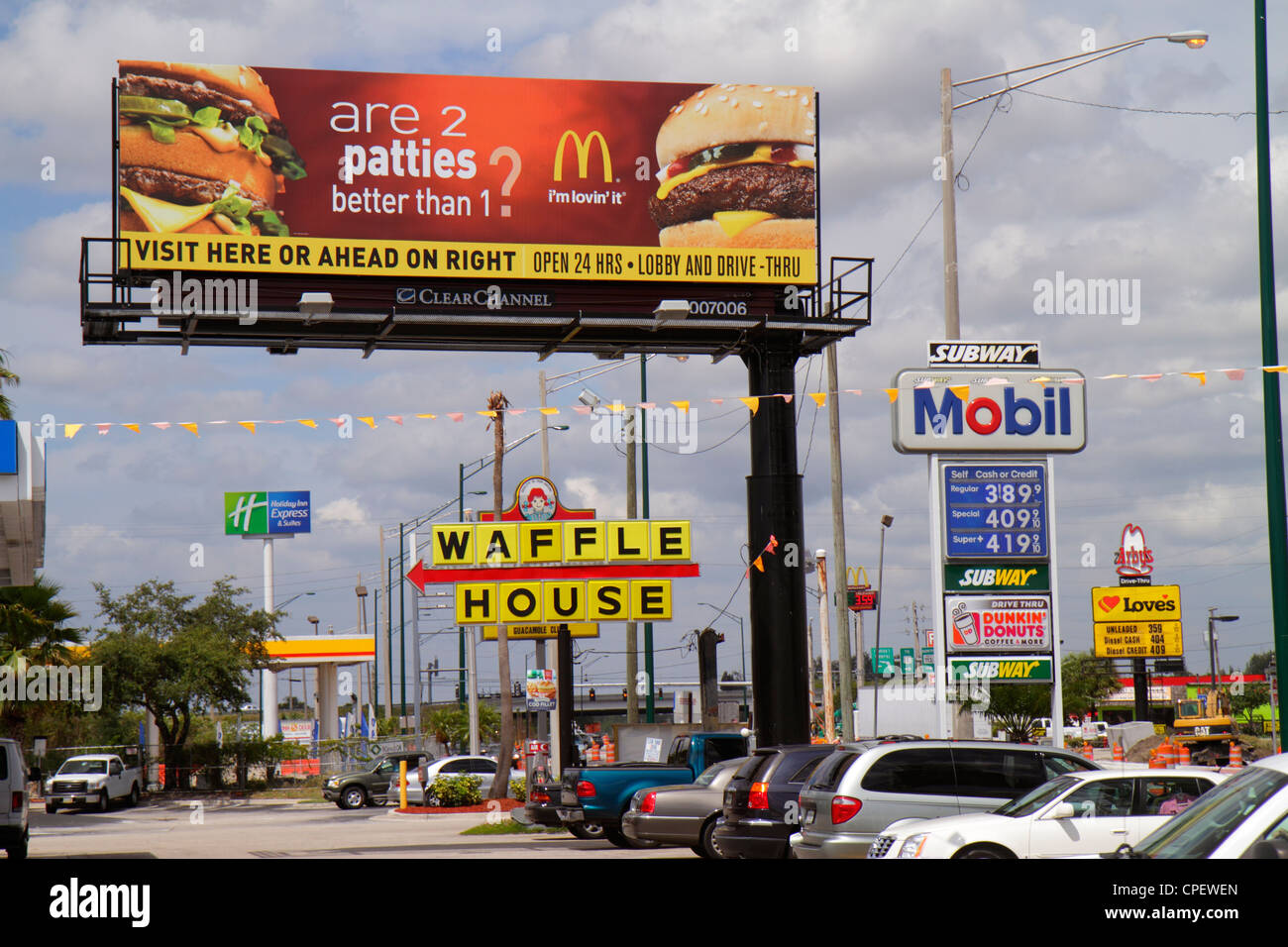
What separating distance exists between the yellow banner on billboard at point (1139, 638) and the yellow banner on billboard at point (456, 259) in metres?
39.1

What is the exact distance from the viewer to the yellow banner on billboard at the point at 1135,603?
194 ft

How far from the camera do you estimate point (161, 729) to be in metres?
48.4

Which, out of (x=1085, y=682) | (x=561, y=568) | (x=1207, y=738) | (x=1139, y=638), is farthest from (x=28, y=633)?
(x=1085, y=682)

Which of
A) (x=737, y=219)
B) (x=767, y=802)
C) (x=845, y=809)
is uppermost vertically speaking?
(x=737, y=219)

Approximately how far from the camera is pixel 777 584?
23.4 meters

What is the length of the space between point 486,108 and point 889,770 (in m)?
14.6

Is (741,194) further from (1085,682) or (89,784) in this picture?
(1085,682)

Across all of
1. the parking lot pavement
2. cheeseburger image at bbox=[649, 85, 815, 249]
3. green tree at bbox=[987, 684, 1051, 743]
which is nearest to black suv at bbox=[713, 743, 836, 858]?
the parking lot pavement

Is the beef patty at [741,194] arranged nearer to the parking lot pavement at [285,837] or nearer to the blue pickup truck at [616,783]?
the blue pickup truck at [616,783]

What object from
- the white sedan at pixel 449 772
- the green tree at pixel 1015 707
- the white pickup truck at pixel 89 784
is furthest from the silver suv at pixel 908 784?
the white pickup truck at pixel 89 784

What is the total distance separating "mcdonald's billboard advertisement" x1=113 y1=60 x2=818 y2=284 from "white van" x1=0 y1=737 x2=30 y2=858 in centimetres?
767

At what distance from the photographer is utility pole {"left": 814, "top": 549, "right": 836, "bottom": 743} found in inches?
1731

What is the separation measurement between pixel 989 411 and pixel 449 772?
21.6 meters
